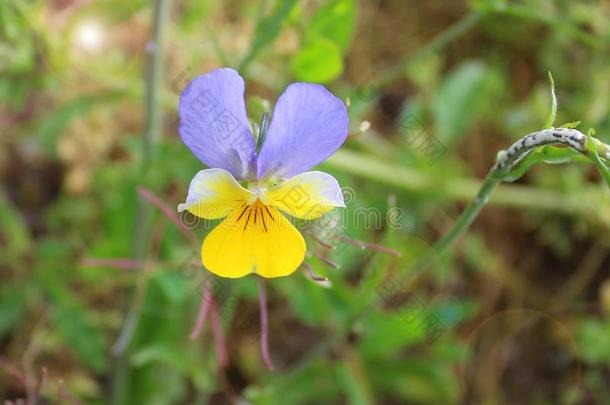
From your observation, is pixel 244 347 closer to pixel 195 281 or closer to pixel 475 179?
pixel 195 281

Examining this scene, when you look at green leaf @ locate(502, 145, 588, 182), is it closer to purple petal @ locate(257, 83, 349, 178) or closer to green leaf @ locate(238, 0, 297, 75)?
purple petal @ locate(257, 83, 349, 178)

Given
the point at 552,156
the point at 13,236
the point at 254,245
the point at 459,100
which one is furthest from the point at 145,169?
the point at 459,100

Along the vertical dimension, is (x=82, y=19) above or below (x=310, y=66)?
below

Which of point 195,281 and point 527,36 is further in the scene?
point 527,36

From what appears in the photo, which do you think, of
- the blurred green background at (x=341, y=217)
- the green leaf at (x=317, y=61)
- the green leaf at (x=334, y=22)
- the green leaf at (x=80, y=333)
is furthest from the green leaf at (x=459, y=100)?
the green leaf at (x=80, y=333)

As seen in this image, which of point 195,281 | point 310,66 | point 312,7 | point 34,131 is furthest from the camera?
point 312,7

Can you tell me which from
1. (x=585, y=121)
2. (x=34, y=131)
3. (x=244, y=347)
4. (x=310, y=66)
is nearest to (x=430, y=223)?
(x=585, y=121)

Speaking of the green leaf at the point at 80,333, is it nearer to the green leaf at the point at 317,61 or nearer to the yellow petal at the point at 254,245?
the green leaf at the point at 317,61

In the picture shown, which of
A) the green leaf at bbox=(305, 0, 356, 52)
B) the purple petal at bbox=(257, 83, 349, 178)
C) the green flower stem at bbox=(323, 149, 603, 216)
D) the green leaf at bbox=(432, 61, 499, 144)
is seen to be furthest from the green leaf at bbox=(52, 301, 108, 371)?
the green leaf at bbox=(432, 61, 499, 144)
